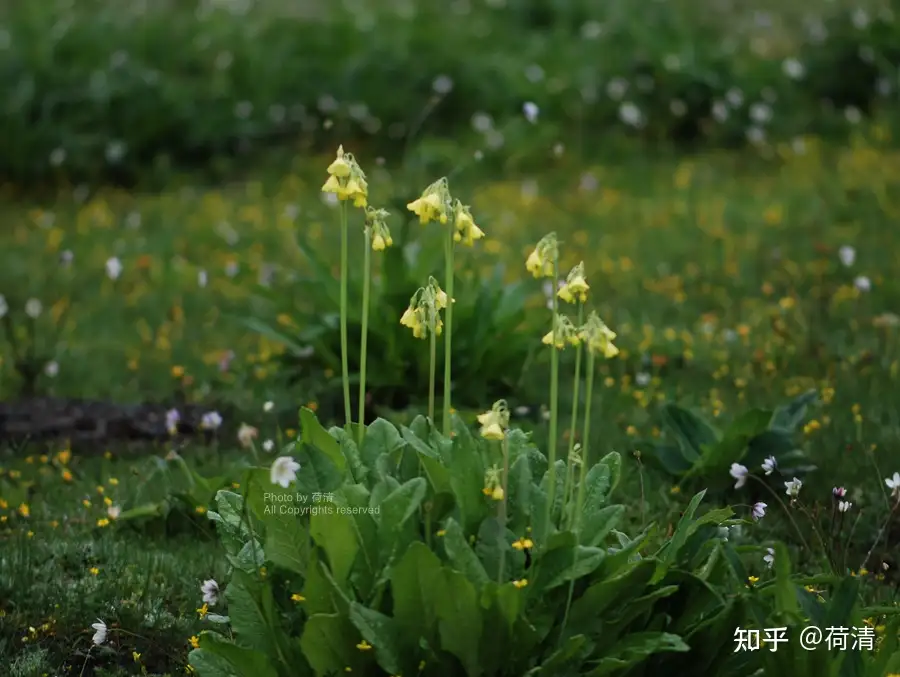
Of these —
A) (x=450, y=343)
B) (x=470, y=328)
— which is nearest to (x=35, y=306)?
(x=470, y=328)

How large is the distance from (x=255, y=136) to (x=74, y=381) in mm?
3978

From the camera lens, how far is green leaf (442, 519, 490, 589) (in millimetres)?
2814

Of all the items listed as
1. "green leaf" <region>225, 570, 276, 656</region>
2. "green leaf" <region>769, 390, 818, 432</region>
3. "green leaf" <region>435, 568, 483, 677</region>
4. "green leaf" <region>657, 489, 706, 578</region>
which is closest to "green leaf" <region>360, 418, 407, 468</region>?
"green leaf" <region>225, 570, 276, 656</region>

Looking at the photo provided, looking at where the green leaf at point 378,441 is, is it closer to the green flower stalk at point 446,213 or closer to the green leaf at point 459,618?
the green flower stalk at point 446,213

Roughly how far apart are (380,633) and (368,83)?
7374 millimetres

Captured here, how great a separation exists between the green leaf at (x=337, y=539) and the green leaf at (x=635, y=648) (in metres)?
0.58

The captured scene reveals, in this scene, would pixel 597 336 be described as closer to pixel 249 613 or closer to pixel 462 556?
pixel 462 556

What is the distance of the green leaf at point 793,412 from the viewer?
4594 mm

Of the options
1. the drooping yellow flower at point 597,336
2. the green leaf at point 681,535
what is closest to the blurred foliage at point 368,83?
the green leaf at point 681,535

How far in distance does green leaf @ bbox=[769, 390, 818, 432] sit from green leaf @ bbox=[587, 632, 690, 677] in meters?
1.87

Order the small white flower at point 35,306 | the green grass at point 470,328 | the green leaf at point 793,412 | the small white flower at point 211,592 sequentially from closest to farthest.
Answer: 1. the small white flower at point 211,592
2. the green grass at point 470,328
3. the green leaf at point 793,412
4. the small white flower at point 35,306

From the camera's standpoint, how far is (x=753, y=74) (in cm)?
1005

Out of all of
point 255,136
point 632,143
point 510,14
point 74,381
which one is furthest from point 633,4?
point 74,381

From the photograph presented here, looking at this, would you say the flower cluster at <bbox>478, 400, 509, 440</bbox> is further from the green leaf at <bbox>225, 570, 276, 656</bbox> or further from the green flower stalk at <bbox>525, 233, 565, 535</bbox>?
the green leaf at <bbox>225, 570, 276, 656</bbox>
